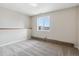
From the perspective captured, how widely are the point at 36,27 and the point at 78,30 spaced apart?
2.64 meters

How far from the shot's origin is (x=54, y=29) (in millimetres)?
4035

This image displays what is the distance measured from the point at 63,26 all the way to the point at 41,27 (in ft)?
5.30

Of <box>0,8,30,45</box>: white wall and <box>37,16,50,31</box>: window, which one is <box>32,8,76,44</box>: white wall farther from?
<box>0,8,30,45</box>: white wall

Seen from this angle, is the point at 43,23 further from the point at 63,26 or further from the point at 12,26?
the point at 12,26

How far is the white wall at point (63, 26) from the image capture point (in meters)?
3.31

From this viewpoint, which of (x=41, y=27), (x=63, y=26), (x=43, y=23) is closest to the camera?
(x=63, y=26)

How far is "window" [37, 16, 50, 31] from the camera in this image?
4.48 m

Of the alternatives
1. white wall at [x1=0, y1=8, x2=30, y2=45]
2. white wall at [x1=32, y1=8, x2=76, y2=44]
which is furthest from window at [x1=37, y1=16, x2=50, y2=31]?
white wall at [x1=0, y1=8, x2=30, y2=45]

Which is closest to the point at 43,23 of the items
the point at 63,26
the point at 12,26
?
the point at 63,26

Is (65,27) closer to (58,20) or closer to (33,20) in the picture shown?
(58,20)

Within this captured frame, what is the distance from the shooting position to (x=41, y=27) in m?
4.86

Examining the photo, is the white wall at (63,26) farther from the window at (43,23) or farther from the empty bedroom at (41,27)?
the window at (43,23)

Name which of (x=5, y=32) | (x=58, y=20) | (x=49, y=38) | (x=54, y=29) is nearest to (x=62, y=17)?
(x=58, y=20)

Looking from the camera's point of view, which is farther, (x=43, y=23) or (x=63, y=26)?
(x=43, y=23)
